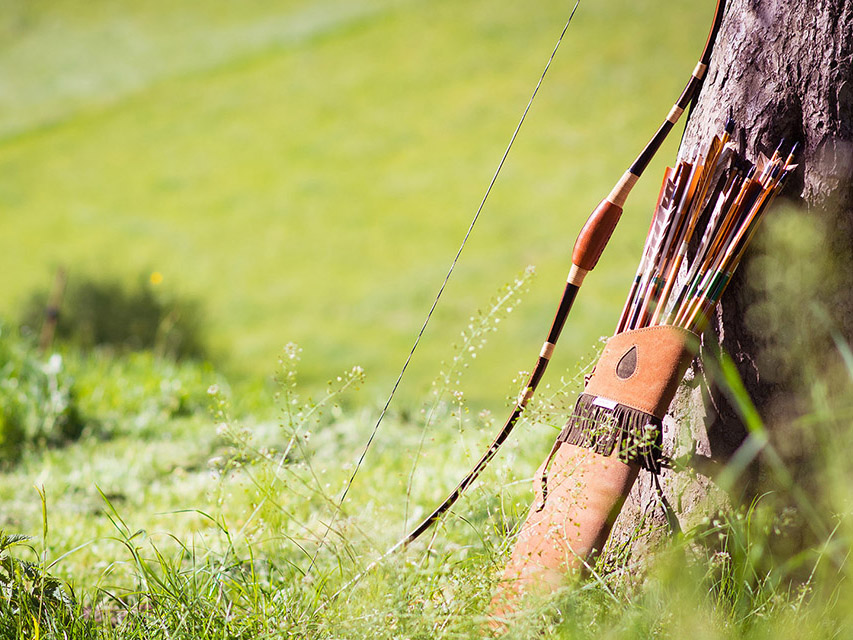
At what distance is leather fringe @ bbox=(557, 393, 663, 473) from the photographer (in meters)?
1.83

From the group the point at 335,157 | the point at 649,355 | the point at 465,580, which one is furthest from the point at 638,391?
the point at 335,157

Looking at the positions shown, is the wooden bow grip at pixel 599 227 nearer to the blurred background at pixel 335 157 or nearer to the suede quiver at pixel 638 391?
the suede quiver at pixel 638 391

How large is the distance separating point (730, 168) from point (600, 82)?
14700mm

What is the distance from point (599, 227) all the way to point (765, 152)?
0.40 m

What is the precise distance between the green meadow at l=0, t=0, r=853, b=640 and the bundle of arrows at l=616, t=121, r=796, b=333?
4.1 inches

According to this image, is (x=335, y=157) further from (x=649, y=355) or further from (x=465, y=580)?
(x=465, y=580)

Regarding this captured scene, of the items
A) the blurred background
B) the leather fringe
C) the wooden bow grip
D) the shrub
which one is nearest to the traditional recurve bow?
the wooden bow grip

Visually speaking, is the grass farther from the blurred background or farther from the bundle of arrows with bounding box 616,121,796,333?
the blurred background

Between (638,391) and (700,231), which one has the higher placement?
(700,231)

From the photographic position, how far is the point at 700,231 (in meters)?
1.98

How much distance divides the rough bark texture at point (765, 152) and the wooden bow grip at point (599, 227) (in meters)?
0.22

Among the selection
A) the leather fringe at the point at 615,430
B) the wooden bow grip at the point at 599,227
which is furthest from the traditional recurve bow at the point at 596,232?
the leather fringe at the point at 615,430

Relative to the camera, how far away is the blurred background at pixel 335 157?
11.9m

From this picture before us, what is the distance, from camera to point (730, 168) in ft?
6.38
